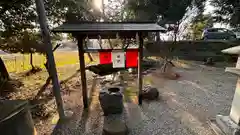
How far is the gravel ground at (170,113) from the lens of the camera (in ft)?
11.2

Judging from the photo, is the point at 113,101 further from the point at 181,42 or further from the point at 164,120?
the point at 181,42

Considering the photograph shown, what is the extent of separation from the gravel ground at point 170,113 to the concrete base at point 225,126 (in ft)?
0.53

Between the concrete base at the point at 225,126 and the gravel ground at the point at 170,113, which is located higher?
the concrete base at the point at 225,126

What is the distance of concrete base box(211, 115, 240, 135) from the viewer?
2.87 meters

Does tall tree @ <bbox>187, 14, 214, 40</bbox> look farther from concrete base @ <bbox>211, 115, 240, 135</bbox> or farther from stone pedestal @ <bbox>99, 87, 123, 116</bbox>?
stone pedestal @ <bbox>99, 87, 123, 116</bbox>

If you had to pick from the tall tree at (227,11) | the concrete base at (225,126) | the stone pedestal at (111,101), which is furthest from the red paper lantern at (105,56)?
the tall tree at (227,11)

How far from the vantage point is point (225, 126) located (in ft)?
10.1

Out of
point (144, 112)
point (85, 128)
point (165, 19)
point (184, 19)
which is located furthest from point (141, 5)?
point (85, 128)

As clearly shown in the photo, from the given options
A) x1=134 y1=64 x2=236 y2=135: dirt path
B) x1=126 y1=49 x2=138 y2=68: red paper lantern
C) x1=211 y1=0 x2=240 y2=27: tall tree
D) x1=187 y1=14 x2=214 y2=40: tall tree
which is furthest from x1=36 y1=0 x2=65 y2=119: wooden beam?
x1=187 y1=14 x2=214 y2=40: tall tree

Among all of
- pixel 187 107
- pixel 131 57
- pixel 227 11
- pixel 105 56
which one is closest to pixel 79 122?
pixel 105 56

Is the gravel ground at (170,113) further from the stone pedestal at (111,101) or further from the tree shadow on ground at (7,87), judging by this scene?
the tree shadow on ground at (7,87)

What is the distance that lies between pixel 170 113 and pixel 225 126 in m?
1.32

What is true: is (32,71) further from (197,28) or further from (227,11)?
(197,28)

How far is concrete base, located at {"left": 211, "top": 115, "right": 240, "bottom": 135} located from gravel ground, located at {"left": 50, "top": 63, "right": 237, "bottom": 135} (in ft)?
0.53
